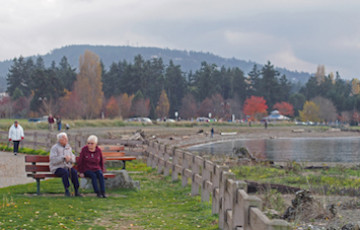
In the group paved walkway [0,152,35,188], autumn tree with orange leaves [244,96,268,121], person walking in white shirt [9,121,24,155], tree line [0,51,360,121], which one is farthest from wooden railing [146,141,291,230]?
autumn tree with orange leaves [244,96,268,121]

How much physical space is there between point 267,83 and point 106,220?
111306 mm

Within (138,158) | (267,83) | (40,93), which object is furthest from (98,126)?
(267,83)

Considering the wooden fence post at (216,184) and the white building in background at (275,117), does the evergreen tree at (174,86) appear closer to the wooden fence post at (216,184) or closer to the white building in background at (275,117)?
the white building in background at (275,117)

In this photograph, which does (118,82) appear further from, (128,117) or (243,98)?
(243,98)

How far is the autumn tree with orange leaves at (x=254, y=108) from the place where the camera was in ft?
354

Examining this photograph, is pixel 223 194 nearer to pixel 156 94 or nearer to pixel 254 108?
pixel 254 108

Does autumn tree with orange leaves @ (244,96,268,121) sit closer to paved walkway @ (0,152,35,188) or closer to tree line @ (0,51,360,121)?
tree line @ (0,51,360,121)

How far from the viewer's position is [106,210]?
10.4 meters

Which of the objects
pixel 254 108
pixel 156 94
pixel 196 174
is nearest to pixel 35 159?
pixel 196 174

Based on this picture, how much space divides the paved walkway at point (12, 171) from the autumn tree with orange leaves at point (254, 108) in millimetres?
87306

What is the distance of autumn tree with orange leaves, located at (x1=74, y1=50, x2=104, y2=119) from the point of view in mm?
89062

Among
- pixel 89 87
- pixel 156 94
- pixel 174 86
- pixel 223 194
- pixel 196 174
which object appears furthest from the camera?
pixel 174 86

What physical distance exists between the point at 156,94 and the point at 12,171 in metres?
94.5

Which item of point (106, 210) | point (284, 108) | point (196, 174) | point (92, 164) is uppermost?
point (284, 108)
